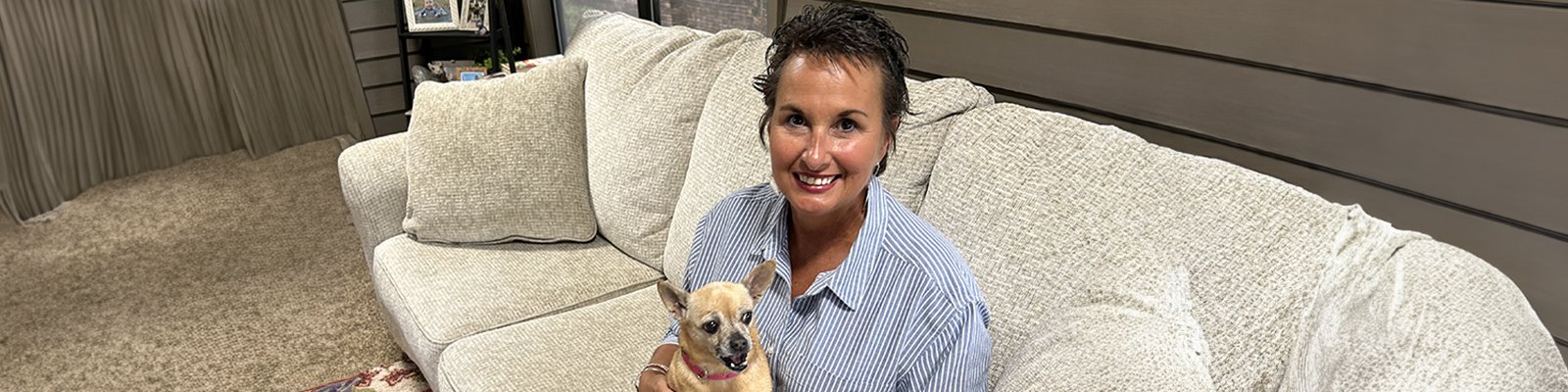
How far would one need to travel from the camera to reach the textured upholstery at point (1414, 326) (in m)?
0.88

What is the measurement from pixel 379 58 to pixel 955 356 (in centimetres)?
382

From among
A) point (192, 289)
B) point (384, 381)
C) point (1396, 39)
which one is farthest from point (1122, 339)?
point (192, 289)

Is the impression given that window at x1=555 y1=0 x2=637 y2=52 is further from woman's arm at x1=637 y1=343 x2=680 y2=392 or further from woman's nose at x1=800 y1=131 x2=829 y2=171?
woman's nose at x1=800 y1=131 x2=829 y2=171

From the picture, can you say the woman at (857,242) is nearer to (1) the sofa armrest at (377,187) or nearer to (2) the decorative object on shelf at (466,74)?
(1) the sofa armrest at (377,187)

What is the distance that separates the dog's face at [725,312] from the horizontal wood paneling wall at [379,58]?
3.42 meters

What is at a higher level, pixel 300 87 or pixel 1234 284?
pixel 1234 284

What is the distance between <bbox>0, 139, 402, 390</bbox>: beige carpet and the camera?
7.94 ft

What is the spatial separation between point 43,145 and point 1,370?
1471mm

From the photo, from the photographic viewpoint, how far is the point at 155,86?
3.80m

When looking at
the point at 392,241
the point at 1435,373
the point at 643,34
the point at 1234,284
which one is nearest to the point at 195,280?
the point at 392,241

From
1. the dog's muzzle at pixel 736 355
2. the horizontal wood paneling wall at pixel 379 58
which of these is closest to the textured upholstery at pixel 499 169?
the dog's muzzle at pixel 736 355

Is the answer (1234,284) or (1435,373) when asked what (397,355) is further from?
(1435,373)

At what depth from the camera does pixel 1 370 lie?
244cm

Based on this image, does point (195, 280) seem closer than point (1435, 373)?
No
